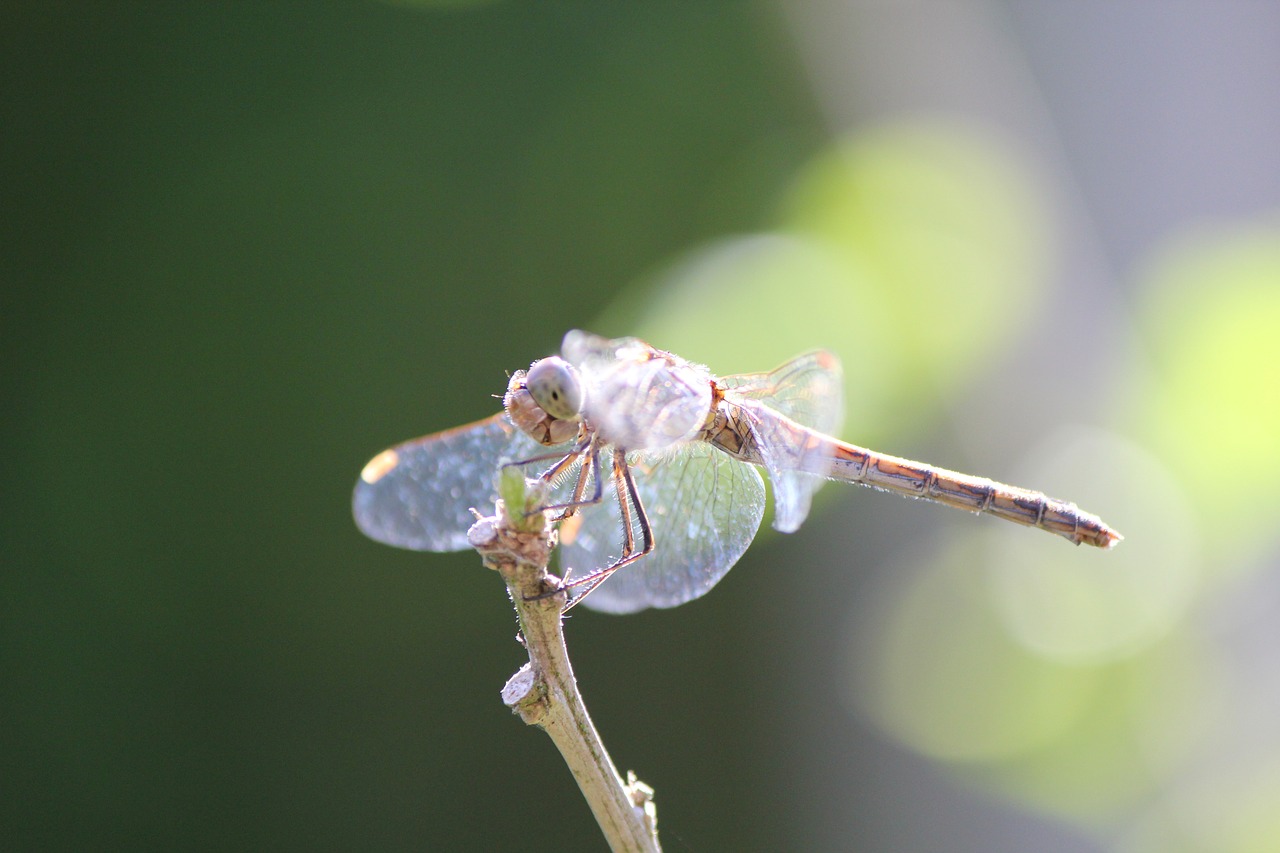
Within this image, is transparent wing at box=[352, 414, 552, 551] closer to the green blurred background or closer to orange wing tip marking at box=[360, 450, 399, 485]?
orange wing tip marking at box=[360, 450, 399, 485]

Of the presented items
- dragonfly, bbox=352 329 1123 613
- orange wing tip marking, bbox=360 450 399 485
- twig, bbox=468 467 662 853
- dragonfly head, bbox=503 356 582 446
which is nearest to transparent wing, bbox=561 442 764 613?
dragonfly, bbox=352 329 1123 613

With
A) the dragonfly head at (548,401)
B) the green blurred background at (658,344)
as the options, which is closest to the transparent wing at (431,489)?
the dragonfly head at (548,401)

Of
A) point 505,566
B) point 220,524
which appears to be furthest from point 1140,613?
point 220,524

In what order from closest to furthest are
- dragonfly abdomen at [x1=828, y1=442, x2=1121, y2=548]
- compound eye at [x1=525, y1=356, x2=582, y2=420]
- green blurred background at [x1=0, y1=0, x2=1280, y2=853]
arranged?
compound eye at [x1=525, y1=356, x2=582, y2=420], dragonfly abdomen at [x1=828, y1=442, x2=1121, y2=548], green blurred background at [x1=0, y1=0, x2=1280, y2=853]

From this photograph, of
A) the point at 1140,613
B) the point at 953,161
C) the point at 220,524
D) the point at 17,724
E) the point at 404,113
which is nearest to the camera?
the point at 1140,613

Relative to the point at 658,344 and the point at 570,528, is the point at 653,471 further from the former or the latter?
the point at 658,344

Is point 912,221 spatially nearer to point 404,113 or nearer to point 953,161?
point 953,161

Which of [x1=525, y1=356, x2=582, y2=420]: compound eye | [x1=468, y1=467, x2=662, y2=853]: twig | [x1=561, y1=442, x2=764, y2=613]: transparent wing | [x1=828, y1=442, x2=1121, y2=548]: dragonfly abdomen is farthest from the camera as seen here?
[x1=828, y1=442, x2=1121, y2=548]: dragonfly abdomen

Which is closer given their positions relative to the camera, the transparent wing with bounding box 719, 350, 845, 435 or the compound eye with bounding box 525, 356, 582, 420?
the compound eye with bounding box 525, 356, 582, 420
